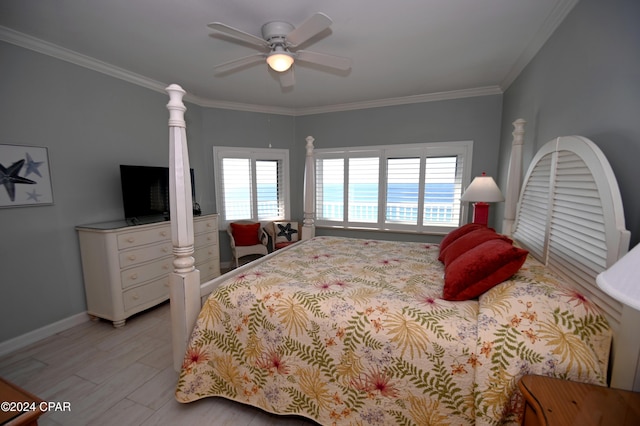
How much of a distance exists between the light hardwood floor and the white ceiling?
8.44 ft

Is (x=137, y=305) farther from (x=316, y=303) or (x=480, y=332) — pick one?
(x=480, y=332)

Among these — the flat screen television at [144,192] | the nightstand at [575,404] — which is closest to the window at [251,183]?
the flat screen television at [144,192]

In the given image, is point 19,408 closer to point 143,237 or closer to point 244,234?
point 143,237

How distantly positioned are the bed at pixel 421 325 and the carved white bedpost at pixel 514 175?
17.1 inches

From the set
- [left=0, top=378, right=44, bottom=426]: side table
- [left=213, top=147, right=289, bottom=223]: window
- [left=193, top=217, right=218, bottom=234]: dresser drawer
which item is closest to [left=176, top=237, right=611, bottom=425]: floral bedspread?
[left=0, top=378, right=44, bottom=426]: side table

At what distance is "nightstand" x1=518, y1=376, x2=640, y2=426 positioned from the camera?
754 millimetres

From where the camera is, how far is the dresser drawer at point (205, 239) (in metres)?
3.28

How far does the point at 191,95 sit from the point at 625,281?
4.38 m

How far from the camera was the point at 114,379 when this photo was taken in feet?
6.10

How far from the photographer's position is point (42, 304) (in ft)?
7.60

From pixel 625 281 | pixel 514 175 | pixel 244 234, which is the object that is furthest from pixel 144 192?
pixel 514 175

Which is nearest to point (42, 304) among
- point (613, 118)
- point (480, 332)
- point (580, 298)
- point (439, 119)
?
point (480, 332)

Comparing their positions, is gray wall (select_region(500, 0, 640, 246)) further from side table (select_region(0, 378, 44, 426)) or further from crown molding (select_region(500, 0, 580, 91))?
side table (select_region(0, 378, 44, 426))

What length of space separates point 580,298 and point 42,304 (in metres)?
3.84
